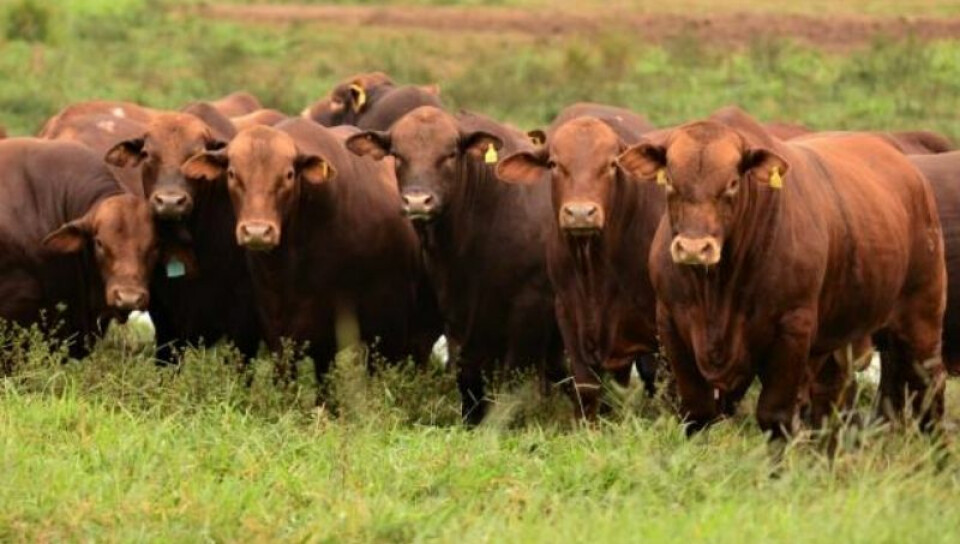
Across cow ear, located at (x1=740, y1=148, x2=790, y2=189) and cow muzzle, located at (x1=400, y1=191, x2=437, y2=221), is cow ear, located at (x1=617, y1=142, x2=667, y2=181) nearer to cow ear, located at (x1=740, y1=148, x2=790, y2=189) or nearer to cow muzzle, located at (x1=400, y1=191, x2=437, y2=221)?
cow ear, located at (x1=740, y1=148, x2=790, y2=189)

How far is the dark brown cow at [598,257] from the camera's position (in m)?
9.82

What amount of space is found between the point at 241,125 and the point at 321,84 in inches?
680

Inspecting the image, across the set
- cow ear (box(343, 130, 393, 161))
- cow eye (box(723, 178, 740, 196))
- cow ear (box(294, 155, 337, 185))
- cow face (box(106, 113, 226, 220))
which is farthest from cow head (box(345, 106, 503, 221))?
cow eye (box(723, 178, 740, 196))

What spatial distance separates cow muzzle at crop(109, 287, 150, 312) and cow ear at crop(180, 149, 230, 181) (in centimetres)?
67

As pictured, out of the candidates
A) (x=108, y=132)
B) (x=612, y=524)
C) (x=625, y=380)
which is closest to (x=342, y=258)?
(x=625, y=380)

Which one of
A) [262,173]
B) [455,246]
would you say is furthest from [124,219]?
[455,246]

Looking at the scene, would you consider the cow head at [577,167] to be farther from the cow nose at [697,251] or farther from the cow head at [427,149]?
the cow nose at [697,251]

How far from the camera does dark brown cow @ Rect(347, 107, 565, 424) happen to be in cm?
1045

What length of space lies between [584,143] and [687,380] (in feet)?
5.10

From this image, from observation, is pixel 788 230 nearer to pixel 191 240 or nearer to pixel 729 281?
pixel 729 281

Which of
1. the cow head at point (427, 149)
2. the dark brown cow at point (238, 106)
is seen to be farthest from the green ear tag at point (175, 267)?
the dark brown cow at point (238, 106)

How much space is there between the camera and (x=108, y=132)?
39.6ft

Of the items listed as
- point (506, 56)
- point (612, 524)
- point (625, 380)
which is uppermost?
point (612, 524)

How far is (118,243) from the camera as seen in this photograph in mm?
10164
